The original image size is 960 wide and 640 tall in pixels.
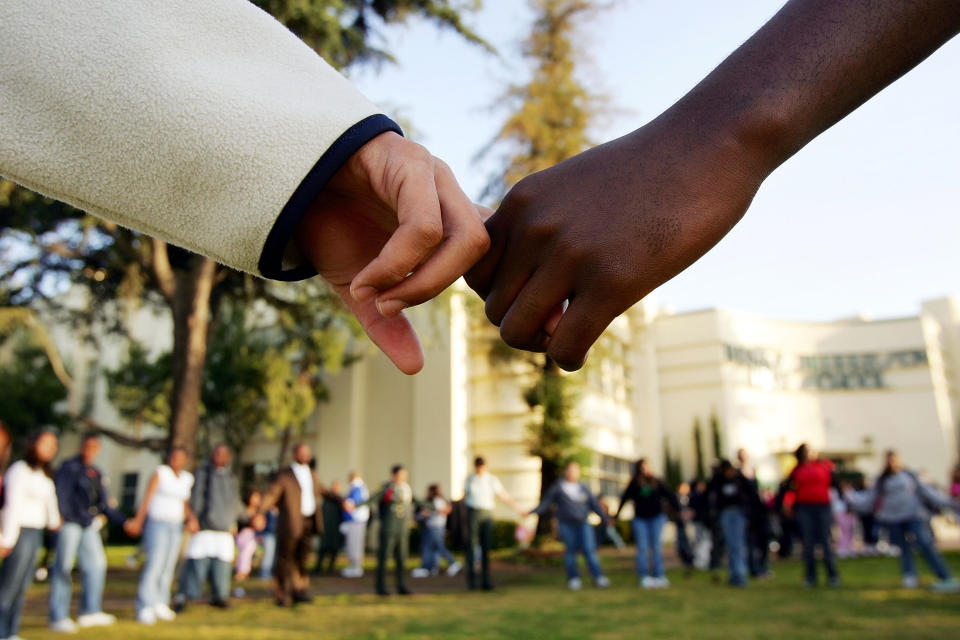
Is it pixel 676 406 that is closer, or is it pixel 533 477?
pixel 533 477

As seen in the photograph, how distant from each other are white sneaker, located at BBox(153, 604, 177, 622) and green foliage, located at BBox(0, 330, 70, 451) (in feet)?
78.2

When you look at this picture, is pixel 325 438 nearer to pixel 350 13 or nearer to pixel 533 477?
pixel 533 477

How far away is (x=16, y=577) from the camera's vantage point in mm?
6508

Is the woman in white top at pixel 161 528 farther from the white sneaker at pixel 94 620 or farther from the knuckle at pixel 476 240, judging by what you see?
the knuckle at pixel 476 240

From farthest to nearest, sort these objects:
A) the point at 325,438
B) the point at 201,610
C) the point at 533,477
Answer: the point at 325,438
the point at 533,477
the point at 201,610

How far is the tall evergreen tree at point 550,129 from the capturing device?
20938 mm

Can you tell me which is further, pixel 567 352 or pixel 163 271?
pixel 163 271

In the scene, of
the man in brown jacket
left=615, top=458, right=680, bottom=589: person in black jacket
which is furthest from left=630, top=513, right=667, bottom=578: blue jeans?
the man in brown jacket

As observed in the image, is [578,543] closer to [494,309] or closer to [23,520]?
[23,520]

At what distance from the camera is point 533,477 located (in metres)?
23.9

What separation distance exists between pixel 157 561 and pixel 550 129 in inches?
637

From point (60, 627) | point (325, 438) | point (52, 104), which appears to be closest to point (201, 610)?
point (60, 627)

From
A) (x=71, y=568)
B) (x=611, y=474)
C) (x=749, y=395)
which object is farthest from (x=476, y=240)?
(x=749, y=395)

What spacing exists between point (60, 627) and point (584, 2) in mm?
20434
